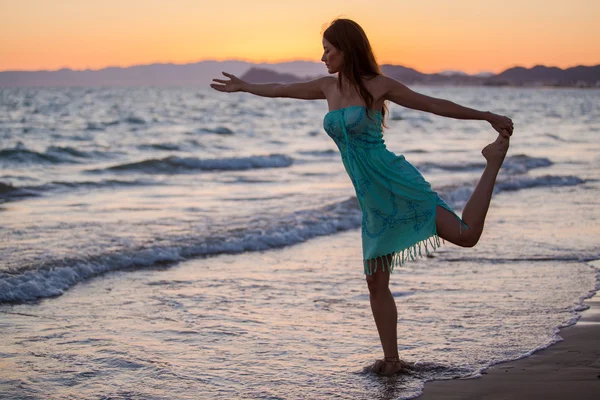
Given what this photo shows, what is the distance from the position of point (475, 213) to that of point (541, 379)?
3.55 ft

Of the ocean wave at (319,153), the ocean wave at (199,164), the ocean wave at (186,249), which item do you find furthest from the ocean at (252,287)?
the ocean wave at (319,153)

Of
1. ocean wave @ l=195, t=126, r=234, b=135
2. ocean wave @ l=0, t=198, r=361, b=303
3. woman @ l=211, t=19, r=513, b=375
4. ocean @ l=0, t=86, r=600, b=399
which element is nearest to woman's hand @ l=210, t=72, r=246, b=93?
woman @ l=211, t=19, r=513, b=375

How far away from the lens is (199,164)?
20.6m

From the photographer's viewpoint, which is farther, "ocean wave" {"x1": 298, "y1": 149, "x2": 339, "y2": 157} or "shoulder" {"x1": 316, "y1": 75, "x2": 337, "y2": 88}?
"ocean wave" {"x1": 298, "y1": 149, "x2": 339, "y2": 157}

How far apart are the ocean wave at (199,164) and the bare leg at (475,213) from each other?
14.9 meters

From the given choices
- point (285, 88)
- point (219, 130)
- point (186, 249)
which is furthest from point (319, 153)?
point (285, 88)

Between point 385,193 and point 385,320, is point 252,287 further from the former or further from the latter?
point 385,193

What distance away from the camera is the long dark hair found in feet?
14.0

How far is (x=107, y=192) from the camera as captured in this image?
14500mm

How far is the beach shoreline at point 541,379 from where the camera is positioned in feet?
14.1

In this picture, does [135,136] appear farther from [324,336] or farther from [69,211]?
[324,336]

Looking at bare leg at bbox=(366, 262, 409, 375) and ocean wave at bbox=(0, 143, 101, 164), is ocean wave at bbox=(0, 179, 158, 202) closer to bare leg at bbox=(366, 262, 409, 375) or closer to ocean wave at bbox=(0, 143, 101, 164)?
ocean wave at bbox=(0, 143, 101, 164)

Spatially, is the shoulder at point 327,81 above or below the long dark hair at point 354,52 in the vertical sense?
below

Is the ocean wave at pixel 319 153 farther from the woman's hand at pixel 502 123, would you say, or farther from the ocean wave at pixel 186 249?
the woman's hand at pixel 502 123
